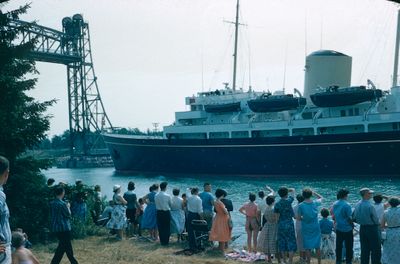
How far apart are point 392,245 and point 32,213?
7642 mm

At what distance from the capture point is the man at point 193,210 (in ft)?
35.0

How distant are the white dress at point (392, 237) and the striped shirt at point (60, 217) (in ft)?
16.6

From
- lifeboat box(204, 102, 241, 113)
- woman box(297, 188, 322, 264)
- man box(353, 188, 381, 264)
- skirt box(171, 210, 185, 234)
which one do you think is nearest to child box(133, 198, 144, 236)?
skirt box(171, 210, 185, 234)

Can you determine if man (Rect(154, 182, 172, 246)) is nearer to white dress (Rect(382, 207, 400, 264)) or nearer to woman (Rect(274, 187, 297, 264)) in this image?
woman (Rect(274, 187, 297, 264))

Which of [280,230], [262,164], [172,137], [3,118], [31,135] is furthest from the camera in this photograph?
[172,137]

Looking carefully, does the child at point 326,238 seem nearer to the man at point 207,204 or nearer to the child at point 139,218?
the man at point 207,204

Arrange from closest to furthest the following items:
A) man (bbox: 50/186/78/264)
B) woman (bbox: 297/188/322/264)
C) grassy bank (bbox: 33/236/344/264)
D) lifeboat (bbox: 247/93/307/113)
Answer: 1. man (bbox: 50/186/78/264)
2. woman (bbox: 297/188/322/264)
3. grassy bank (bbox: 33/236/344/264)
4. lifeboat (bbox: 247/93/307/113)

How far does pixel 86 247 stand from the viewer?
11.2m

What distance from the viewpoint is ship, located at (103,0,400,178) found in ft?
127

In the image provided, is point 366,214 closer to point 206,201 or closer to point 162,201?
point 206,201

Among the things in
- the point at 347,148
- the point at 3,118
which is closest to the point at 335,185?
the point at 347,148

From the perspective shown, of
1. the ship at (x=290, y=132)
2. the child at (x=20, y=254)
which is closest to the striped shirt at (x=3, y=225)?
the child at (x=20, y=254)

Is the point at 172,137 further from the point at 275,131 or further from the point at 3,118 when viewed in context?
the point at 3,118

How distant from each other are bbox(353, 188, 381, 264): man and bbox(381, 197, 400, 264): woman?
5.4 inches
